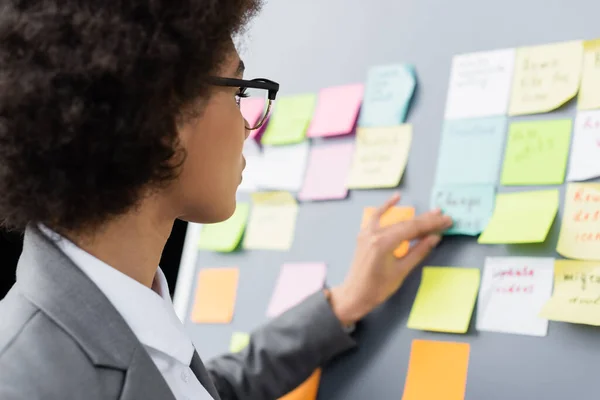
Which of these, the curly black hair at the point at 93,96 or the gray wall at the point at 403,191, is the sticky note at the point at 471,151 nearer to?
the gray wall at the point at 403,191

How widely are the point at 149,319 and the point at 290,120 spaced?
566mm

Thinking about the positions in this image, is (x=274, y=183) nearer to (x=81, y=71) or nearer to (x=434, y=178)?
(x=434, y=178)

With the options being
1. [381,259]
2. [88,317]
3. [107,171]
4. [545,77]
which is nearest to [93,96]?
[107,171]

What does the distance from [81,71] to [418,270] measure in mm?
543

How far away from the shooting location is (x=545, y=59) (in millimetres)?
938

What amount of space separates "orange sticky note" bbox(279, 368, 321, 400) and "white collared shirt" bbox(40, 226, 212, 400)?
0.30 metres

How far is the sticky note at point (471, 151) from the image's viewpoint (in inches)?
37.8

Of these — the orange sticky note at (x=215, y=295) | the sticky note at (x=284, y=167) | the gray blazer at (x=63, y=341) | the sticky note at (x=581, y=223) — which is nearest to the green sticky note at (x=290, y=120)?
the sticky note at (x=284, y=167)

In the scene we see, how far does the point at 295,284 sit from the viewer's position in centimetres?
113

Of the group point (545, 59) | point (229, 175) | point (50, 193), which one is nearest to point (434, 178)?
point (545, 59)

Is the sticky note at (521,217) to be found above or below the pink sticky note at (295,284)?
above

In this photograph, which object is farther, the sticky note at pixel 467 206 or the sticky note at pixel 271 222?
the sticky note at pixel 271 222

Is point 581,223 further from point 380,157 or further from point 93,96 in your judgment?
point 93,96

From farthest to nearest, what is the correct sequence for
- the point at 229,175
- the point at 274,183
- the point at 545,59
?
the point at 274,183 < the point at 545,59 < the point at 229,175
